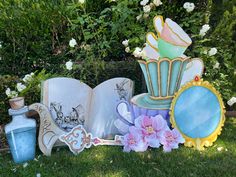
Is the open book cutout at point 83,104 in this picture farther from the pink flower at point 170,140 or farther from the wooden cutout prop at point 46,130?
the pink flower at point 170,140

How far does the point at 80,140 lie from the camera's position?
11.9ft

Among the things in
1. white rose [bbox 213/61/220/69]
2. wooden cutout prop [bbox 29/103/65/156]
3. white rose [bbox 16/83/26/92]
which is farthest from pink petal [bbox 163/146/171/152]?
white rose [bbox 16/83/26/92]

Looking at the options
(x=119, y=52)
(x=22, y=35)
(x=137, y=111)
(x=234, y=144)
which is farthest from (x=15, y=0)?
(x=234, y=144)

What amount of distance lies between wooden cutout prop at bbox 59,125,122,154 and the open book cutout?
0.11 meters

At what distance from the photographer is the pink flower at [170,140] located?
140 inches

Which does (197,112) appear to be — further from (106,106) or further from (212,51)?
(106,106)

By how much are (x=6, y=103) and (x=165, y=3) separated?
2.25m

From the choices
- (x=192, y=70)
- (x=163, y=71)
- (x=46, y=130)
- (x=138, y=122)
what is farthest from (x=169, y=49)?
(x=46, y=130)

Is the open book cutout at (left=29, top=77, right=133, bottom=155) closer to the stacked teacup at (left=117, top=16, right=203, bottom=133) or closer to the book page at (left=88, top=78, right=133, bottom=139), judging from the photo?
the book page at (left=88, top=78, right=133, bottom=139)

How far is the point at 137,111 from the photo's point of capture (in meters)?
3.72

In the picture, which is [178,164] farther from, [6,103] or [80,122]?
[6,103]

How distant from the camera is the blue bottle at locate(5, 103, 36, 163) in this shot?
344 centimetres

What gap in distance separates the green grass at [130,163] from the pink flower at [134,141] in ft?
0.21

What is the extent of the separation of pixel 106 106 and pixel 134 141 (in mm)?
554
